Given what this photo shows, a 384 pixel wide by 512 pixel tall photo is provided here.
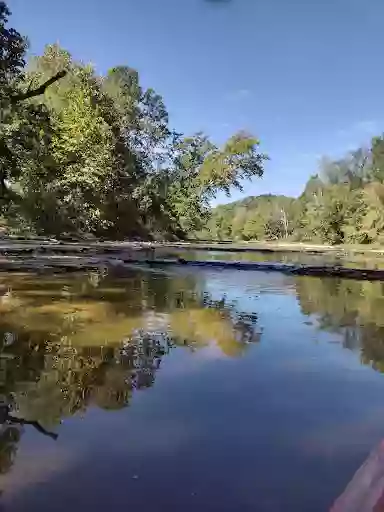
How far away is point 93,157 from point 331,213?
3765cm

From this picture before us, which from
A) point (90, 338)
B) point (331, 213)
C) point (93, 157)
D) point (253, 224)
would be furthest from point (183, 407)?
point (253, 224)

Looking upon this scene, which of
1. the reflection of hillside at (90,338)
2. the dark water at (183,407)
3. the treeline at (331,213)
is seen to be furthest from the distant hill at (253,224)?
the dark water at (183,407)

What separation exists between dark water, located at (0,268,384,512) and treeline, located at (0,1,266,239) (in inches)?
435

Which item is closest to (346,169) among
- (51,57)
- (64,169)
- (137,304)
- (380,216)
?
(380,216)

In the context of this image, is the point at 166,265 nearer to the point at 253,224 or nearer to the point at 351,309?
the point at 351,309

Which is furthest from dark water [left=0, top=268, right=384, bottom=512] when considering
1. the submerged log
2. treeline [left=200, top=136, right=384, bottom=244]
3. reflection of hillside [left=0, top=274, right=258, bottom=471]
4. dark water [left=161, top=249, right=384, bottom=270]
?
treeline [left=200, top=136, right=384, bottom=244]

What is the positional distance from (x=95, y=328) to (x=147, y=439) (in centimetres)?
416

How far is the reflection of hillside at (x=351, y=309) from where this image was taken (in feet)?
24.7

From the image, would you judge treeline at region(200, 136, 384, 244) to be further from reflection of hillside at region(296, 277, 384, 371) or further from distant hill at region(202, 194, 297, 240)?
reflection of hillside at region(296, 277, 384, 371)

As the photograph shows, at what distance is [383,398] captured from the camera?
498 centimetres

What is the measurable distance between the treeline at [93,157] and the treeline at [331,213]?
11.6 metres

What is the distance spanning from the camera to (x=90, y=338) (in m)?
7.10

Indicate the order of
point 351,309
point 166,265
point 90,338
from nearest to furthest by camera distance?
point 90,338 < point 351,309 < point 166,265

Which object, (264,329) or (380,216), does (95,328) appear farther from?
(380,216)
